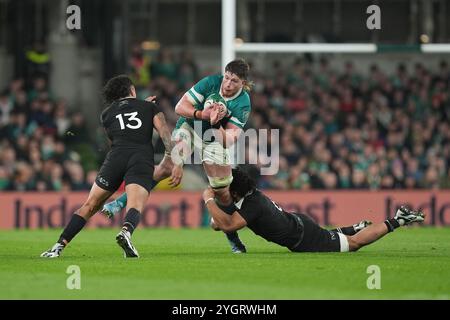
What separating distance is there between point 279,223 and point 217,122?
4.81 feet

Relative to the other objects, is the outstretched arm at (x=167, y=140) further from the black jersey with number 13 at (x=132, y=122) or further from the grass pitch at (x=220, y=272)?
the grass pitch at (x=220, y=272)

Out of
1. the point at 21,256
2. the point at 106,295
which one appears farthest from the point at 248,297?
the point at 21,256

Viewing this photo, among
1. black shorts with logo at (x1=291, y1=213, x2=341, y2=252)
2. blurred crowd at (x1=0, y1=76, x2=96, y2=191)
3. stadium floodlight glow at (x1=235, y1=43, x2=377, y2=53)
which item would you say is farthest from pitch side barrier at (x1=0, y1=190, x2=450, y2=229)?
black shorts with logo at (x1=291, y1=213, x2=341, y2=252)

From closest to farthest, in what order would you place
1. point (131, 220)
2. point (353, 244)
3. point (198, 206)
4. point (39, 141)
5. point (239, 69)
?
1. point (131, 220)
2. point (239, 69)
3. point (353, 244)
4. point (198, 206)
5. point (39, 141)

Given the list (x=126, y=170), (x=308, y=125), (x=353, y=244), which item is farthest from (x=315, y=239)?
(x=308, y=125)

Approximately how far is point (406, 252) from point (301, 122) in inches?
467

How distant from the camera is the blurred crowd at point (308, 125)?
22859 mm

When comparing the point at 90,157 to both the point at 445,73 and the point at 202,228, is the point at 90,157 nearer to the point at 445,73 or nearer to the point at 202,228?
the point at 202,228

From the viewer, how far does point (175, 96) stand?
2539cm

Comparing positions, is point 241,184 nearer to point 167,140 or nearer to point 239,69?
point 167,140

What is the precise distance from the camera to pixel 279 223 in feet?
41.6

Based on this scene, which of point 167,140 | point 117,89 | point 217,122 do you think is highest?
point 117,89

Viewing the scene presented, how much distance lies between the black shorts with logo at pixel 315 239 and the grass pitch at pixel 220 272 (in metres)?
0.20

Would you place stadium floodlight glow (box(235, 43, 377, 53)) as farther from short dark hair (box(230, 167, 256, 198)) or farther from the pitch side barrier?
short dark hair (box(230, 167, 256, 198))
